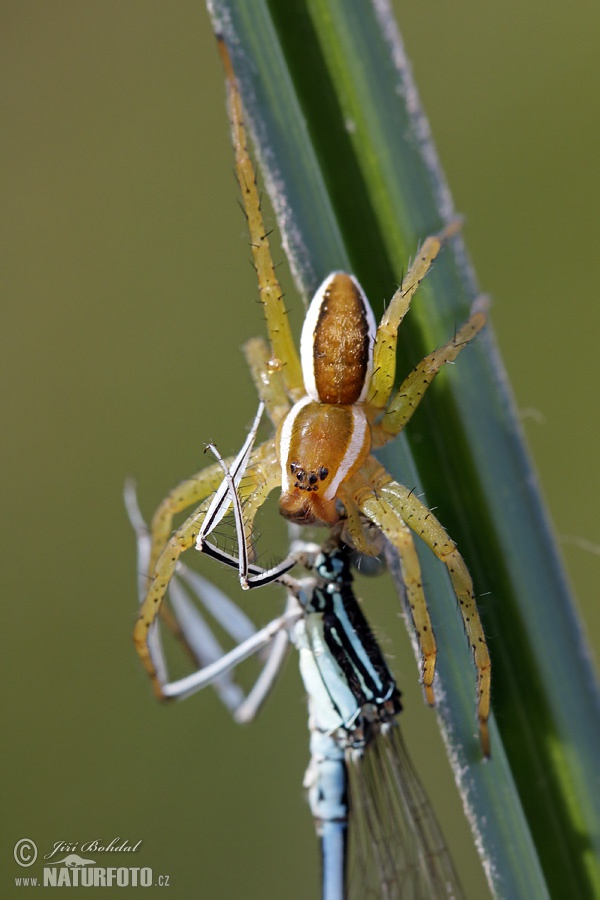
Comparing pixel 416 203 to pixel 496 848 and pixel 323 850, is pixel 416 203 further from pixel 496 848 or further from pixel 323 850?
pixel 323 850

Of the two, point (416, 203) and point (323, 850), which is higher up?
point (416, 203)

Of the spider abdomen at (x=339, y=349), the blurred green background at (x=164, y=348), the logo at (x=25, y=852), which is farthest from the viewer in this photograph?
the blurred green background at (x=164, y=348)

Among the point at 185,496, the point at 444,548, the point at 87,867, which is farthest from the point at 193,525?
the point at 87,867

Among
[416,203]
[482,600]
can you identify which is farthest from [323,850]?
[416,203]

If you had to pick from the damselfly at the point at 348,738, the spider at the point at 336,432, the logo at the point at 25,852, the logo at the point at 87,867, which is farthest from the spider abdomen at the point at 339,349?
the logo at the point at 25,852

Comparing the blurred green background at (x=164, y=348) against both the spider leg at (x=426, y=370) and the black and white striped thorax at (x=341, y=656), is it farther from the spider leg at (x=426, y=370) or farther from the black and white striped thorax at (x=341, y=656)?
the spider leg at (x=426, y=370)

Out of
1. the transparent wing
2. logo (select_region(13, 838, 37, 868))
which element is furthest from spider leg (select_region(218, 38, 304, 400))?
logo (select_region(13, 838, 37, 868))
